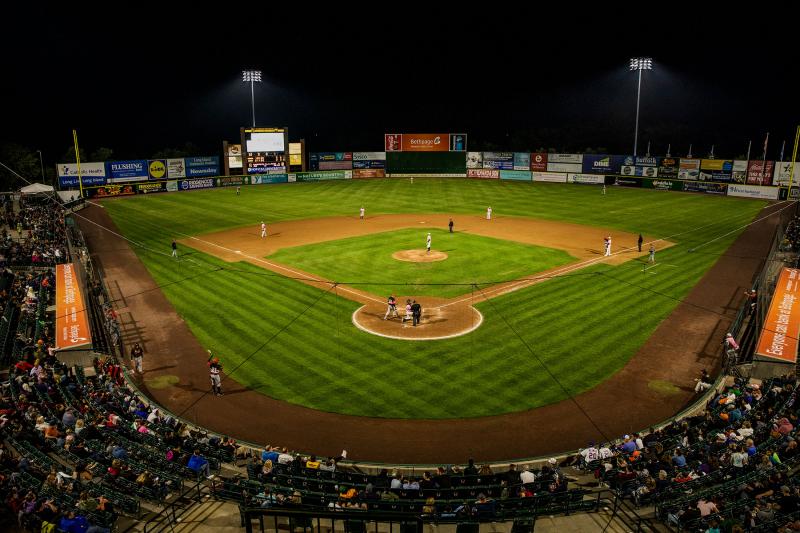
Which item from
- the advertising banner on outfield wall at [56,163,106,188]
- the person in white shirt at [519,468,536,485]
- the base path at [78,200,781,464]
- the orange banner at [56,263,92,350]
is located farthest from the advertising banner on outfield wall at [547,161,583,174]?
the person in white shirt at [519,468,536,485]

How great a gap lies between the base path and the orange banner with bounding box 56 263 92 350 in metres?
2.26

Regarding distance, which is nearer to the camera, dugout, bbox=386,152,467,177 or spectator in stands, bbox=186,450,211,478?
spectator in stands, bbox=186,450,211,478

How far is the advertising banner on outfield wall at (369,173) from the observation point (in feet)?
306

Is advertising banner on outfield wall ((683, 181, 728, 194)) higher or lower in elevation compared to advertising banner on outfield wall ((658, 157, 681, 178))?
lower

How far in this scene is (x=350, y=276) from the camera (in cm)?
3369

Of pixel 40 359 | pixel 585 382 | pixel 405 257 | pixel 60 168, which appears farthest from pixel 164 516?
pixel 60 168

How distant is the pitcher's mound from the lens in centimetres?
3716

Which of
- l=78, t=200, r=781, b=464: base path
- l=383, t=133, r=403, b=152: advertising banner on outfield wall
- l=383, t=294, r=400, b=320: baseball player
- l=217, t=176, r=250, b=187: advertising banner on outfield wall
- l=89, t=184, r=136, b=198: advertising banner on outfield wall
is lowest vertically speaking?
l=78, t=200, r=781, b=464: base path

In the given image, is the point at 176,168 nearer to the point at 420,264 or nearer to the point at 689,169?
the point at 420,264

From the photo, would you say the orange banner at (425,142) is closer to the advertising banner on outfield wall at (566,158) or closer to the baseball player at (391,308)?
the advertising banner on outfield wall at (566,158)

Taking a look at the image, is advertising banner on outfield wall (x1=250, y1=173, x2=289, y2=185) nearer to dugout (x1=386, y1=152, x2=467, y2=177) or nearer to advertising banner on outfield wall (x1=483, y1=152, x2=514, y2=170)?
dugout (x1=386, y1=152, x2=467, y2=177)

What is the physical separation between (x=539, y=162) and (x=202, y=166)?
51.8 metres

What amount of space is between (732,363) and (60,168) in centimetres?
7243

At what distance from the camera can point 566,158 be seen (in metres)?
85.0
